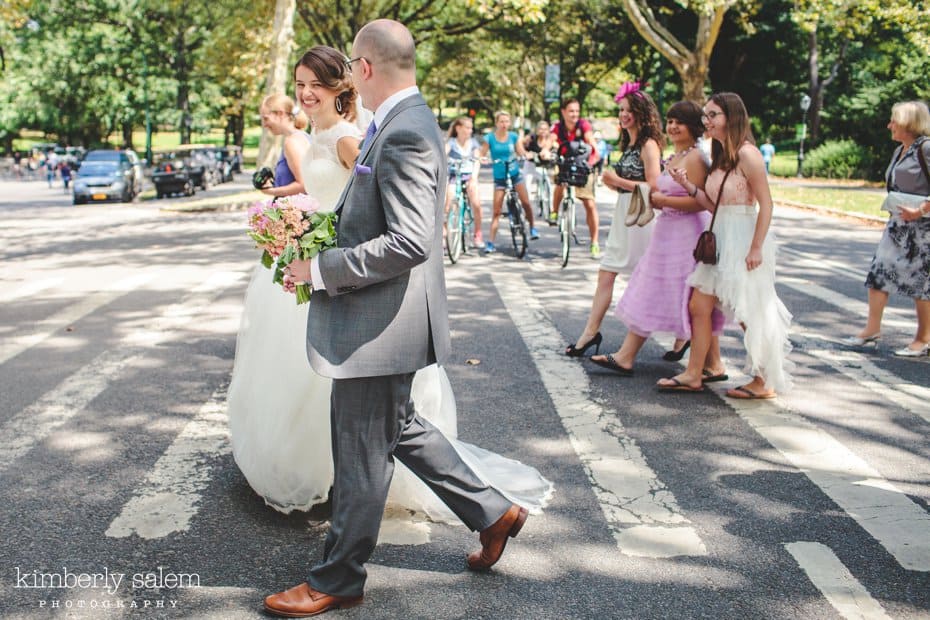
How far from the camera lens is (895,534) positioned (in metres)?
4.09

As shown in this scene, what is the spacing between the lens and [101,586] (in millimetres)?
3566

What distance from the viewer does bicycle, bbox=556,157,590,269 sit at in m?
12.1

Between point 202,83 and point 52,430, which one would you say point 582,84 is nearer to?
point 202,83

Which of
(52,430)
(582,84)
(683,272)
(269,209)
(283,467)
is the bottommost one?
(52,430)

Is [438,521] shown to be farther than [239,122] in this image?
No

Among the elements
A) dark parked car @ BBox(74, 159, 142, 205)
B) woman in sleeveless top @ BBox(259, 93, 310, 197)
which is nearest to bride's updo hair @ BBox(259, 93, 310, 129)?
woman in sleeveless top @ BBox(259, 93, 310, 197)

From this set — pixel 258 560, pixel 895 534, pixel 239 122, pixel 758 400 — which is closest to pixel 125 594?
pixel 258 560

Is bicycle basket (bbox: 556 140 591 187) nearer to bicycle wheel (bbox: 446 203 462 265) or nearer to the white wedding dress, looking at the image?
bicycle wheel (bbox: 446 203 462 265)

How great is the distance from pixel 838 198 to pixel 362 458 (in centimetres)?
2476

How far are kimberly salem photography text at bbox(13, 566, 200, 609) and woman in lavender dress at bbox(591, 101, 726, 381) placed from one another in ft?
12.9

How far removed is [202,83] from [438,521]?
201 ft

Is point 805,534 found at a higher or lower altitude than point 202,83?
lower

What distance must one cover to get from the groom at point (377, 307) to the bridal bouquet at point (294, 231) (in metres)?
0.04

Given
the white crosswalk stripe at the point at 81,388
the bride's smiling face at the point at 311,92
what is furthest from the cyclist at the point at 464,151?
the bride's smiling face at the point at 311,92
